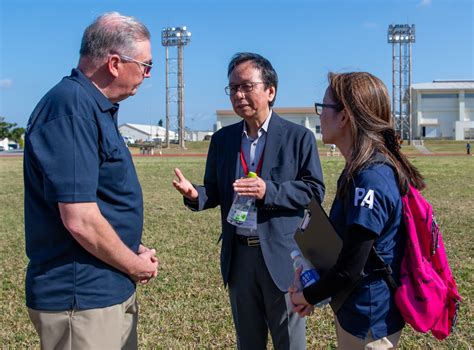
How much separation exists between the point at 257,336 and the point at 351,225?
161 cm

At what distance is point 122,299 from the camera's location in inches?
109

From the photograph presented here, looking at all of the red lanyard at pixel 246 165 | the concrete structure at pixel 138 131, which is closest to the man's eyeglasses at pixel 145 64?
the red lanyard at pixel 246 165

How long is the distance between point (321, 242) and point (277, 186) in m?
0.82

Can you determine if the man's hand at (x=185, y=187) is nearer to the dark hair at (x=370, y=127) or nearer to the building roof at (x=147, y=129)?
the dark hair at (x=370, y=127)

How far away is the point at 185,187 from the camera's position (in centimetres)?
370

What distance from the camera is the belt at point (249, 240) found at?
3598mm

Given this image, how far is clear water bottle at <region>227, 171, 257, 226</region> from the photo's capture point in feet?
11.4

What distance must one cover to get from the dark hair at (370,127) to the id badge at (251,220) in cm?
104

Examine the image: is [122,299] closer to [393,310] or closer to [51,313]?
[51,313]

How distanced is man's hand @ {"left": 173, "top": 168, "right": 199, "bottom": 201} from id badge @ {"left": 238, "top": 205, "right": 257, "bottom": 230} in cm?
42

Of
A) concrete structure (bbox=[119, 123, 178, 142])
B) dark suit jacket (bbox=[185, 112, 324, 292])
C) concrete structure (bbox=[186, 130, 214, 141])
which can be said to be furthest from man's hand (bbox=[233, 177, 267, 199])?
concrete structure (bbox=[119, 123, 178, 142])

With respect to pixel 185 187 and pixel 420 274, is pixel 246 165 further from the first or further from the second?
pixel 420 274

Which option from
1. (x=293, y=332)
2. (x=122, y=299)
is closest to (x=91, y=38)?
(x=122, y=299)

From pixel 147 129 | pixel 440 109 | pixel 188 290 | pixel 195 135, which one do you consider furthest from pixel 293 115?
pixel 188 290
